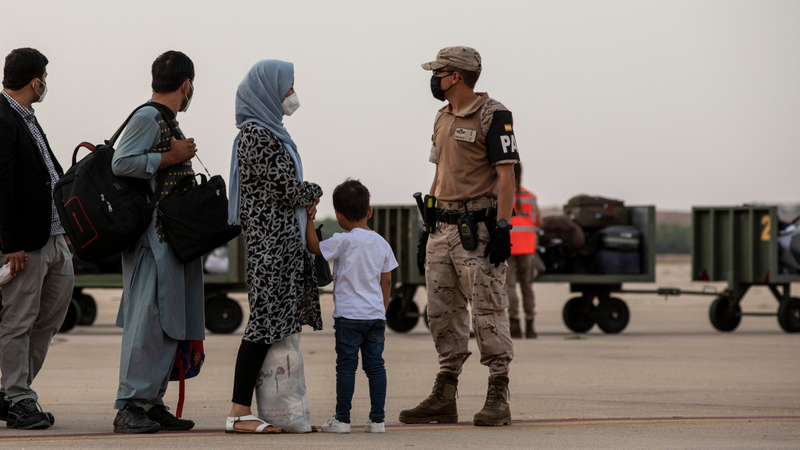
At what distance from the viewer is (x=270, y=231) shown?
4.90m

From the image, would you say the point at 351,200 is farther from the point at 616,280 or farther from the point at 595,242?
the point at 595,242

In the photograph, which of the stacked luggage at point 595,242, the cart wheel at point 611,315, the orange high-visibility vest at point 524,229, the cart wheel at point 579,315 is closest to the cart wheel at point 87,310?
the orange high-visibility vest at point 524,229

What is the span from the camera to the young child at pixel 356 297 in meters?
4.97

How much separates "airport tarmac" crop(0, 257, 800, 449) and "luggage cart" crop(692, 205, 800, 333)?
76 centimetres

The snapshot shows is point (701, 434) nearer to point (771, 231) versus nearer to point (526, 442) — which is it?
point (526, 442)

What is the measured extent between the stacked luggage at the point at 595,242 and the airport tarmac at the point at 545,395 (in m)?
1.04

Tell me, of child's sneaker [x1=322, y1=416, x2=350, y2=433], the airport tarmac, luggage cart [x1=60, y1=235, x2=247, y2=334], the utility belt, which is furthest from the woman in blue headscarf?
luggage cart [x1=60, y1=235, x2=247, y2=334]

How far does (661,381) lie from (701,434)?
3163 mm

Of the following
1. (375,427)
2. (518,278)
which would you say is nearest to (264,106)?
(375,427)

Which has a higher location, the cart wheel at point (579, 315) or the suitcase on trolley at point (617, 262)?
the suitcase on trolley at point (617, 262)

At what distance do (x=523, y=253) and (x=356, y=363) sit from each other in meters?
7.35

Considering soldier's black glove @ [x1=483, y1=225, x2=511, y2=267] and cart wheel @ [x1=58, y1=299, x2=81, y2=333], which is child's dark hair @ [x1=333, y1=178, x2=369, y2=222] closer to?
soldier's black glove @ [x1=483, y1=225, x2=511, y2=267]

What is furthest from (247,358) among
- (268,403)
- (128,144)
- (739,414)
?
(739,414)

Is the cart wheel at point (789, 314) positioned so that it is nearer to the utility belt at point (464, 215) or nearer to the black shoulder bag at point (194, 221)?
the utility belt at point (464, 215)
